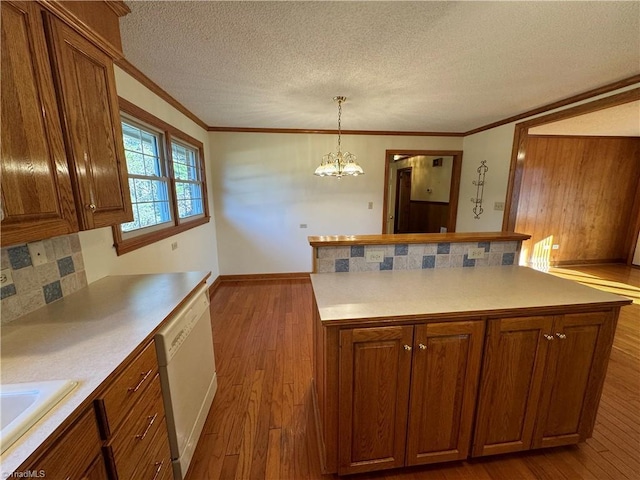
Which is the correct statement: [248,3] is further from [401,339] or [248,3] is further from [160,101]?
[401,339]

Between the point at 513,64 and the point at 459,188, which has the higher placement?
the point at 513,64

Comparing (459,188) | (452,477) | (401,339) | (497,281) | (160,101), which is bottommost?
(452,477)

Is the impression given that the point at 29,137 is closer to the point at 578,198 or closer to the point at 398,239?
the point at 398,239

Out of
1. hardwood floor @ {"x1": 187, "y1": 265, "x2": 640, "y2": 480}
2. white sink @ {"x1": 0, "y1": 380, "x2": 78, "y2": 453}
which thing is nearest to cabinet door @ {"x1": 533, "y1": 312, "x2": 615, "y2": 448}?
hardwood floor @ {"x1": 187, "y1": 265, "x2": 640, "y2": 480}

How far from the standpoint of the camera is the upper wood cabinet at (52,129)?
88 cm

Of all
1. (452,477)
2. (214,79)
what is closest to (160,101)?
(214,79)

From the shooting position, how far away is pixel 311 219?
166 inches

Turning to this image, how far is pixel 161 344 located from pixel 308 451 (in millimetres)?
1070

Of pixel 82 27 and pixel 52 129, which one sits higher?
pixel 82 27

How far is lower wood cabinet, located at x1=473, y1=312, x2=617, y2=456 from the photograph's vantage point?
4.17 feet

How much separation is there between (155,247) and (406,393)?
2261 millimetres

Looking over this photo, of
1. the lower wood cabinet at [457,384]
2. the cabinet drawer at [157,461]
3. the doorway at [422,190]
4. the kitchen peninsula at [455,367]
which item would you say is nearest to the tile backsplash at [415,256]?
the kitchen peninsula at [455,367]

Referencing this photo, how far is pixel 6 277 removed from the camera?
111cm

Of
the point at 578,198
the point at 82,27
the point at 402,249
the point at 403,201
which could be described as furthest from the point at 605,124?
the point at 82,27
